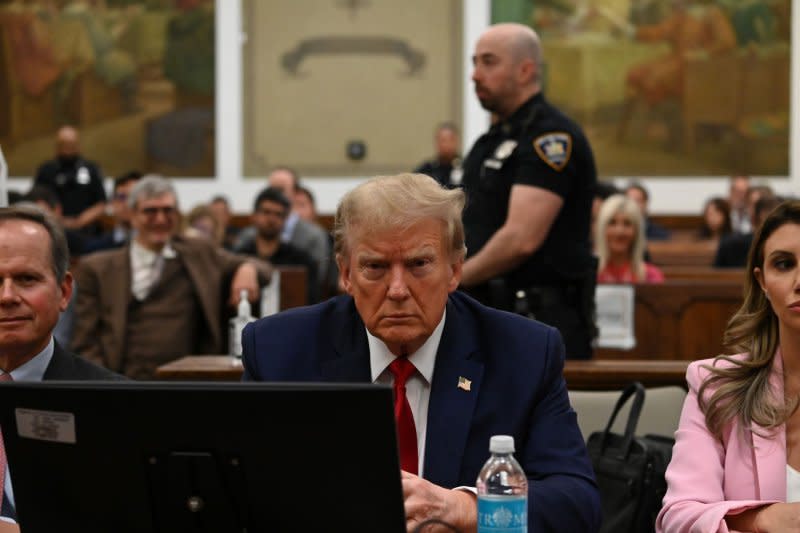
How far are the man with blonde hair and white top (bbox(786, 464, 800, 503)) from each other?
53cm

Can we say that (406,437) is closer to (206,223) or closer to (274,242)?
(274,242)

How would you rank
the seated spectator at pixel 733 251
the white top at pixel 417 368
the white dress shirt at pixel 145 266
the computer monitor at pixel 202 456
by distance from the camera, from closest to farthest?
the computer monitor at pixel 202 456, the white top at pixel 417 368, the white dress shirt at pixel 145 266, the seated spectator at pixel 733 251

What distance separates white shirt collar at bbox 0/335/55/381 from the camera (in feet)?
10.8

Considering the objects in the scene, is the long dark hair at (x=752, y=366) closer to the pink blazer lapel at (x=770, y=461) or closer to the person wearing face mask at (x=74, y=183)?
the pink blazer lapel at (x=770, y=461)

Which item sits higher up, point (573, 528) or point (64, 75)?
point (64, 75)

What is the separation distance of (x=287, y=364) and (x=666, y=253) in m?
10.6

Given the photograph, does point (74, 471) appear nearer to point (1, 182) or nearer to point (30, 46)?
point (1, 182)

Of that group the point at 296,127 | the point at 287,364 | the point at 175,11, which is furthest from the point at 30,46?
the point at 287,364

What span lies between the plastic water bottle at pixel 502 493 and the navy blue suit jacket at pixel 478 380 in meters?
0.27

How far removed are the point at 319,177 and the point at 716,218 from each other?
487 cm

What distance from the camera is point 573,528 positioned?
2666 mm

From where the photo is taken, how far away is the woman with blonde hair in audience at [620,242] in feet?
27.4

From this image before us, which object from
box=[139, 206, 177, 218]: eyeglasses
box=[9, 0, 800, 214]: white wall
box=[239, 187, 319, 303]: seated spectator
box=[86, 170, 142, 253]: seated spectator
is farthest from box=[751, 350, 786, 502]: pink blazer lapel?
box=[9, 0, 800, 214]: white wall

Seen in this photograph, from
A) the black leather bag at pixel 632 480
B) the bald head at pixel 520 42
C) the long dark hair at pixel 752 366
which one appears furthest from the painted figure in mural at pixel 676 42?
the long dark hair at pixel 752 366
